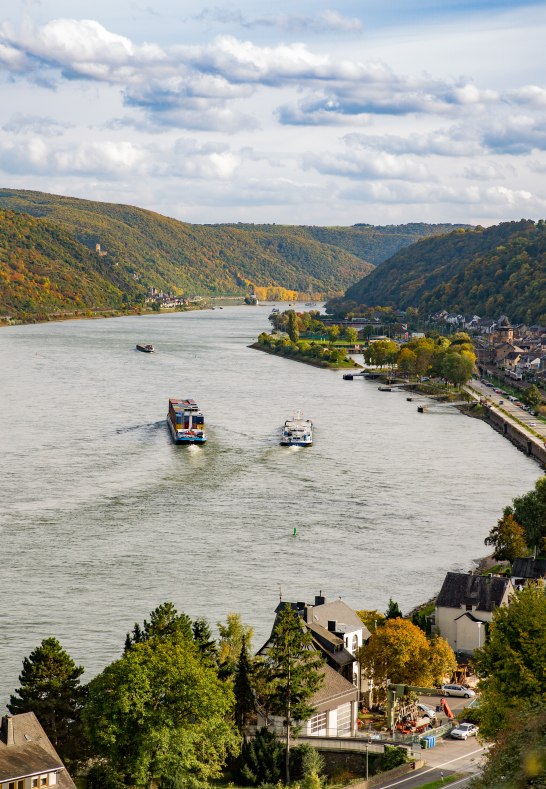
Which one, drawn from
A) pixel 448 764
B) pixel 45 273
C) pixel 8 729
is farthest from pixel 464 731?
pixel 45 273

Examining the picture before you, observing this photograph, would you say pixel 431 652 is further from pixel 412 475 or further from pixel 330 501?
pixel 412 475

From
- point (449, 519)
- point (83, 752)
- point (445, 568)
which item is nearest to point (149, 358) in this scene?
point (449, 519)

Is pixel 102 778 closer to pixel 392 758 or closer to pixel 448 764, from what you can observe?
pixel 392 758

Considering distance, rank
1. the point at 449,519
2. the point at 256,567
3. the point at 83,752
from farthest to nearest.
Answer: the point at 449,519 → the point at 256,567 → the point at 83,752

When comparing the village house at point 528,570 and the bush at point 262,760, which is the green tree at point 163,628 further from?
the village house at point 528,570

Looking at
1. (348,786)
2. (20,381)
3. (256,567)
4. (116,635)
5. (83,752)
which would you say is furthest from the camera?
(20,381)

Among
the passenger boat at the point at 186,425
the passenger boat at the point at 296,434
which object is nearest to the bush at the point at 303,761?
the passenger boat at the point at 296,434
